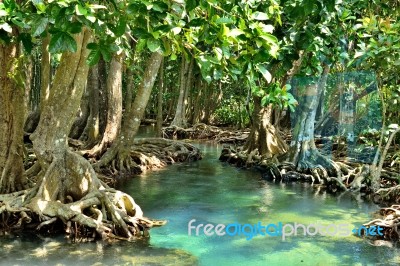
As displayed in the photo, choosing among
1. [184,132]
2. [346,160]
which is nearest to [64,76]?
[346,160]

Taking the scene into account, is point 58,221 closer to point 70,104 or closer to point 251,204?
point 70,104

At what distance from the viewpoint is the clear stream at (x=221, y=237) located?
17.9 feet

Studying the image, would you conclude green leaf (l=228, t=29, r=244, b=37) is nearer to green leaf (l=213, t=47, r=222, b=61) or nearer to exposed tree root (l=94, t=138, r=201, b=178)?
green leaf (l=213, t=47, r=222, b=61)

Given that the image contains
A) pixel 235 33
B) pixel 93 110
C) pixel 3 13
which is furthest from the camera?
pixel 93 110

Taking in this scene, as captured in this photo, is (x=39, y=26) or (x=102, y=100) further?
(x=102, y=100)

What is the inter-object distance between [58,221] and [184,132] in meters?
13.7

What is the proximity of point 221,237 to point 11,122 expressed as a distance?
3.29 m

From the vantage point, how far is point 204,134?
20.1m

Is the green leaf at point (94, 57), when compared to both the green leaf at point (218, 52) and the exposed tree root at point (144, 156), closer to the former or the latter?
the green leaf at point (218, 52)

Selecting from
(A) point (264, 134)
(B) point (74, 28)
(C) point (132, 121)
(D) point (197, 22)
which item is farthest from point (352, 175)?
(B) point (74, 28)

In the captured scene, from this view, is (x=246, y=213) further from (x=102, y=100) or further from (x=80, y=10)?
(x=102, y=100)

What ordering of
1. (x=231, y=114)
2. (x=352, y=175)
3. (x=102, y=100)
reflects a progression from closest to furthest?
(x=352, y=175), (x=102, y=100), (x=231, y=114)

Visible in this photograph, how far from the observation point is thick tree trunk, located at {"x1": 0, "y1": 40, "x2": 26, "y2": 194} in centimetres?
659

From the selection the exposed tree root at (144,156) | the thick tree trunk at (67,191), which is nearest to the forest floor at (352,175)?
the exposed tree root at (144,156)
